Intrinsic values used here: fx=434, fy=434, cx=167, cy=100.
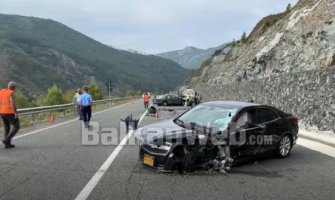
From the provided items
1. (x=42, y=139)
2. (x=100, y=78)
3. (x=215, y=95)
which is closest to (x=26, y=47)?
(x=100, y=78)

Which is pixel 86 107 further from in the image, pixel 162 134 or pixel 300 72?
→ pixel 162 134

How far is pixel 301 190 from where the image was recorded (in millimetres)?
7051

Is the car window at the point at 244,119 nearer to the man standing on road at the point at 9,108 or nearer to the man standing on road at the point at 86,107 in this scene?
the man standing on road at the point at 9,108

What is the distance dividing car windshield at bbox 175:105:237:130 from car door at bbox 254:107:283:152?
2.70 ft

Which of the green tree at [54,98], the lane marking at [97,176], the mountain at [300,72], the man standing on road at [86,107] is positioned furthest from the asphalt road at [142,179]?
the green tree at [54,98]

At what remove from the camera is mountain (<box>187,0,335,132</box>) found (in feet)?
49.4

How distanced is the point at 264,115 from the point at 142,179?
376 cm

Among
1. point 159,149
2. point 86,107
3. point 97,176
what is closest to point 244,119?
point 159,149

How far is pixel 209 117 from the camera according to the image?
9.34m

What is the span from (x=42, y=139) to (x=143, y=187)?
7210 mm

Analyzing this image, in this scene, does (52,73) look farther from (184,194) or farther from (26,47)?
(184,194)

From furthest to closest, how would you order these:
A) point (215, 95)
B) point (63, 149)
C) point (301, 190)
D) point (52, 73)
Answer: point (52, 73) < point (215, 95) < point (63, 149) < point (301, 190)

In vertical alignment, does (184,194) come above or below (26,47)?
below

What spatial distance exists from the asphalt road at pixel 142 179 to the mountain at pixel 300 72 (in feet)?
16.2
